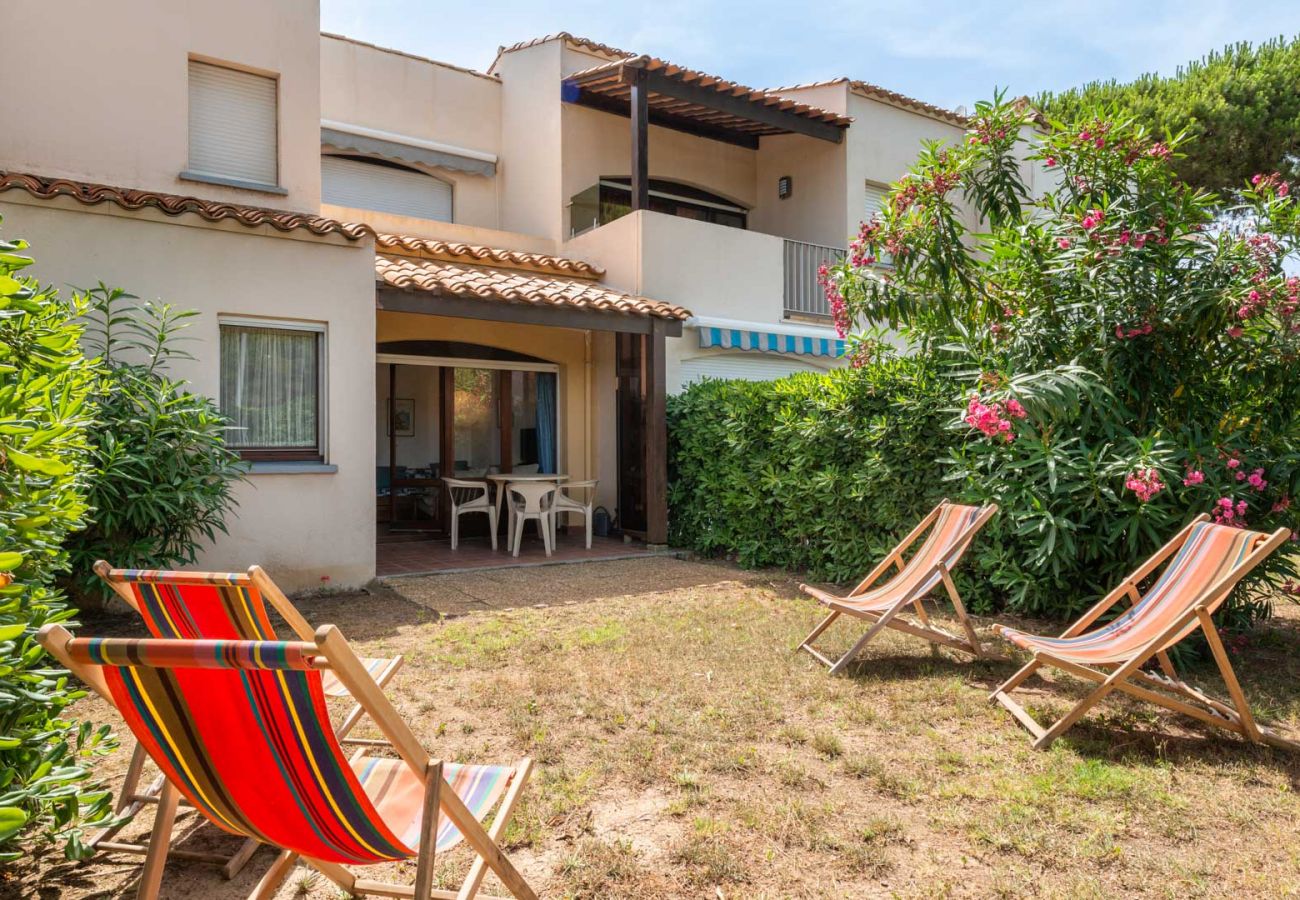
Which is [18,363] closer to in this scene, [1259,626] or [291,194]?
[291,194]

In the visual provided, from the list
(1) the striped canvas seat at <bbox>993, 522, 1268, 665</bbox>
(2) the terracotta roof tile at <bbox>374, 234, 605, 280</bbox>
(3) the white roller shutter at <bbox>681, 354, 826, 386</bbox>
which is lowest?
(1) the striped canvas seat at <bbox>993, 522, 1268, 665</bbox>

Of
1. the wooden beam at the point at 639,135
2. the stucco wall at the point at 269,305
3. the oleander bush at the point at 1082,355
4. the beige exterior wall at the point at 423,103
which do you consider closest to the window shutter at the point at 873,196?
the wooden beam at the point at 639,135

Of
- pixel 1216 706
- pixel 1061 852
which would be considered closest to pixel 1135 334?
pixel 1216 706

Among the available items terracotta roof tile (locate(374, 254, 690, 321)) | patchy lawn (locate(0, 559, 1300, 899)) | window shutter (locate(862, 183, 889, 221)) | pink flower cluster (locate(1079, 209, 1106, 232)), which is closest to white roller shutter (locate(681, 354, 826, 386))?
terracotta roof tile (locate(374, 254, 690, 321))

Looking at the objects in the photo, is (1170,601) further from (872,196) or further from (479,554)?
(872,196)

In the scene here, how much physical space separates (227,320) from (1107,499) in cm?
866

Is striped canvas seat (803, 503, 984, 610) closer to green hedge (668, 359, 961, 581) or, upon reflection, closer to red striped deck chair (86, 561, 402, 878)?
green hedge (668, 359, 961, 581)

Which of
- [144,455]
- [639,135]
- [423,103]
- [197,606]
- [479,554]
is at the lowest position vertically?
[479,554]

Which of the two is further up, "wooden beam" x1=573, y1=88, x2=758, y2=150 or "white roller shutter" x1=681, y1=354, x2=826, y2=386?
"wooden beam" x1=573, y1=88, x2=758, y2=150

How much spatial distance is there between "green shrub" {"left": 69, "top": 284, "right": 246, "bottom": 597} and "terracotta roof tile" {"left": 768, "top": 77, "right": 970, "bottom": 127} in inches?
528

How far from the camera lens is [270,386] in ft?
30.9

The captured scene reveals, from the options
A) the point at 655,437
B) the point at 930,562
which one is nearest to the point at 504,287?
the point at 655,437

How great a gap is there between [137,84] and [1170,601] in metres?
11.6

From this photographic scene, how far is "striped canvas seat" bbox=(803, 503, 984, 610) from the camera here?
6090 mm
